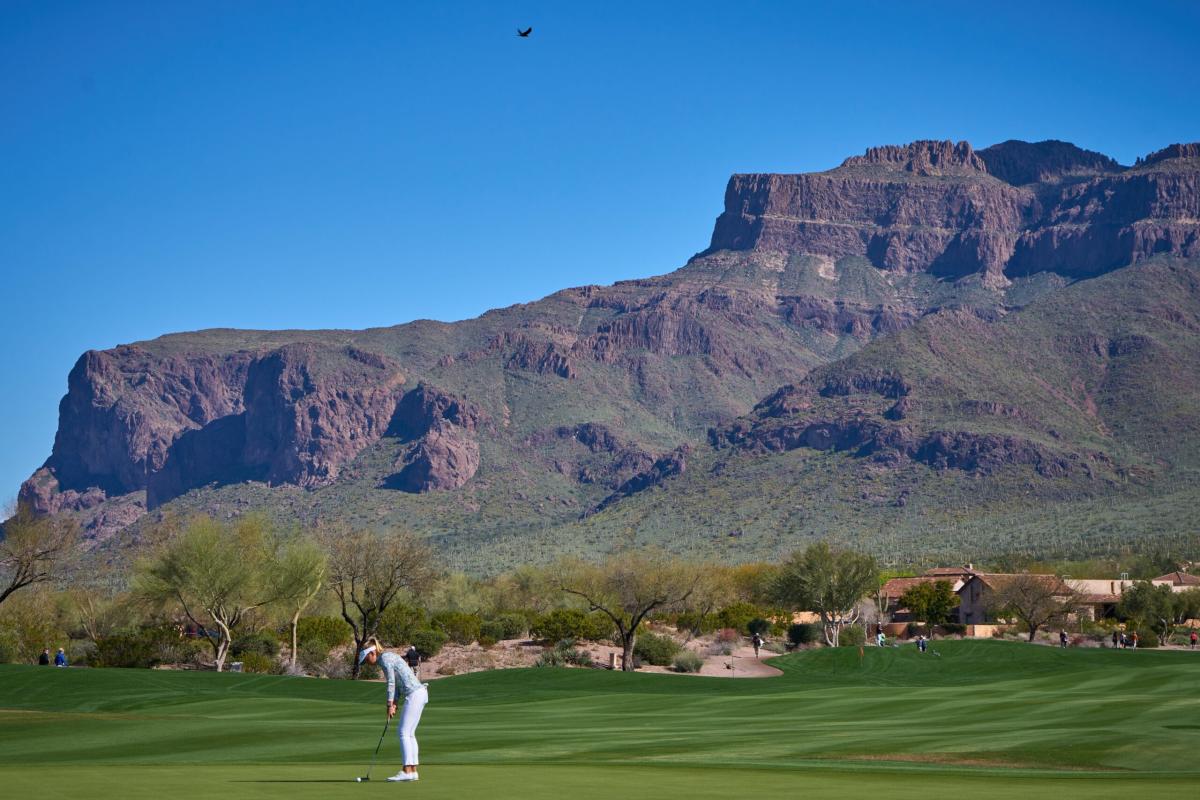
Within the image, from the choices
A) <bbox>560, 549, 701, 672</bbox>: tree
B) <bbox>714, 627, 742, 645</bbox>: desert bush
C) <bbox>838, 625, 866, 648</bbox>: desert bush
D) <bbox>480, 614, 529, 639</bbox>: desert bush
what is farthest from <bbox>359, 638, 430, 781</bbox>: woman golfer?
<bbox>838, 625, 866, 648</bbox>: desert bush

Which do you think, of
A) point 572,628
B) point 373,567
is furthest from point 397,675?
point 572,628

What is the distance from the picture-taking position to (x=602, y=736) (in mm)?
28719

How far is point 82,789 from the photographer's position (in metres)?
16.0

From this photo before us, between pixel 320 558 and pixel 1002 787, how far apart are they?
50638 mm

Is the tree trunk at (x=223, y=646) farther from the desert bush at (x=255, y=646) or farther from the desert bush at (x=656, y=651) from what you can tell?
the desert bush at (x=656, y=651)

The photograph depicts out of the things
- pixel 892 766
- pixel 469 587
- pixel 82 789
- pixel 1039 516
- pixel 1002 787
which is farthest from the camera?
pixel 1039 516

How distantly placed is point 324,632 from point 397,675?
2231 inches

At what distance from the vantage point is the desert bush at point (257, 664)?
62.8m

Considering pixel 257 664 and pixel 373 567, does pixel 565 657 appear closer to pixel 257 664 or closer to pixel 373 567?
pixel 373 567

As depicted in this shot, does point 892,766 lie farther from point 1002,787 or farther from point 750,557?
point 750,557

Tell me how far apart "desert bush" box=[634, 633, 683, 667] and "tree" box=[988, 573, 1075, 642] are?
95.3ft

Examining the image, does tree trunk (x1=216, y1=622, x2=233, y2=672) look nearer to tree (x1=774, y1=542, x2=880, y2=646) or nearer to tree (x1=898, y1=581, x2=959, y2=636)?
tree (x1=774, y1=542, x2=880, y2=646)

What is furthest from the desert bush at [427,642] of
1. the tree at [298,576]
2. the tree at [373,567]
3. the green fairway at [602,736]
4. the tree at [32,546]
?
the green fairway at [602,736]

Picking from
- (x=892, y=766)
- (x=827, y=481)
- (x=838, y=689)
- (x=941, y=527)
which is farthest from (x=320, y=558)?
(x=827, y=481)
